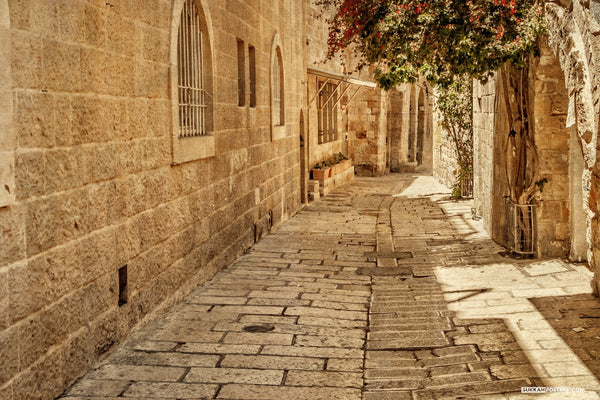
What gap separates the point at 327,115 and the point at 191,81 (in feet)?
39.4

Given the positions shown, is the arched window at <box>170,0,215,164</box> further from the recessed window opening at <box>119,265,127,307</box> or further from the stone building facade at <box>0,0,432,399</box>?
the recessed window opening at <box>119,265,127,307</box>

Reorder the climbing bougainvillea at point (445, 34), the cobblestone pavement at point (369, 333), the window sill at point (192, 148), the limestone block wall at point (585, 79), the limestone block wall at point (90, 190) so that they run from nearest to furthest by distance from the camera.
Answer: the limestone block wall at point (90, 190)
the cobblestone pavement at point (369, 333)
the limestone block wall at point (585, 79)
the window sill at point (192, 148)
the climbing bougainvillea at point (445, 34)

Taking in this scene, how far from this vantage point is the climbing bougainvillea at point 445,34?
23.7 feet

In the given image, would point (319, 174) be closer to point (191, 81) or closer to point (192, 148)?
point (191, 81)

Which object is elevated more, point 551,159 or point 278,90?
point 278,90

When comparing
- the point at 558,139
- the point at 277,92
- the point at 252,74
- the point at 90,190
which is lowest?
the point at 90,190

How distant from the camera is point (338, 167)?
18.5 m

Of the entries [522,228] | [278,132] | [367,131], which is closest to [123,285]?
[522,228]

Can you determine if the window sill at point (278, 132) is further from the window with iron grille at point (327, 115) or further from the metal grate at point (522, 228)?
the window with iron grille at point (327, 115)

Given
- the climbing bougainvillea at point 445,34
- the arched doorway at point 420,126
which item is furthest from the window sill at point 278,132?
the arched doorway at point 420,126

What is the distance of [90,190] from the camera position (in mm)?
4555

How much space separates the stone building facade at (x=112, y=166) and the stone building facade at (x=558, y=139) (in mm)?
3277

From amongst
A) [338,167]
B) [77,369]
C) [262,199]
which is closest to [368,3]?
[262,199]

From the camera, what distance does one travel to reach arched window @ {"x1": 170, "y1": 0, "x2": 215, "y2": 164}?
6.27m
